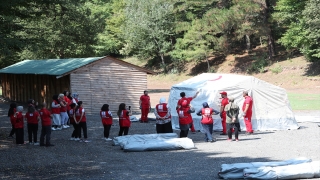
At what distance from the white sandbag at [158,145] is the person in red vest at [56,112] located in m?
5.76

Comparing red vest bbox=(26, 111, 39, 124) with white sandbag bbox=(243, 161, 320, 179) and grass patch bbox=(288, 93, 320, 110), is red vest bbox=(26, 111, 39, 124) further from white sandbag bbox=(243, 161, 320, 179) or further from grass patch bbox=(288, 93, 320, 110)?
grass patch bbox=(288, 93, 320, 110)

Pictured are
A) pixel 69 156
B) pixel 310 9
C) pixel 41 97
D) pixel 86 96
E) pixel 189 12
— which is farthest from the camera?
pixel 189 12

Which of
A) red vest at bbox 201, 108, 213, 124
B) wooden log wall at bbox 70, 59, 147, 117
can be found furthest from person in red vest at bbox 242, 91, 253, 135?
wooden log wall at bbox 70, 59, 147, 117

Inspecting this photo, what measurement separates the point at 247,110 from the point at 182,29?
136ft

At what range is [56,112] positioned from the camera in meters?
20.5

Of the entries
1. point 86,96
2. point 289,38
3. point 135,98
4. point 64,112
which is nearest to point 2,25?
point 64,112

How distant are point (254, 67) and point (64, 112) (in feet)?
124

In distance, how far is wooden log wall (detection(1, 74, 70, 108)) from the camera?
29.6m

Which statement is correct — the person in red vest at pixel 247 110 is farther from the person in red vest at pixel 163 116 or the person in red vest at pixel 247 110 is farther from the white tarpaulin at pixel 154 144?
the white tarpaulin at pixel 154 144

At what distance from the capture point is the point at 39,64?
1350 inches

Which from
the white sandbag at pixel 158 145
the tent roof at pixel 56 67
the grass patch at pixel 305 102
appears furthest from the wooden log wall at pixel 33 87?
the grass patch at pixel 305 102

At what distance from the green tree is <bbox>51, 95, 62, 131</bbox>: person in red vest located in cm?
3966

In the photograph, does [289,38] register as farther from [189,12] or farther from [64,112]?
[64,112]

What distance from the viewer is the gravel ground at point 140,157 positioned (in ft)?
38.4
